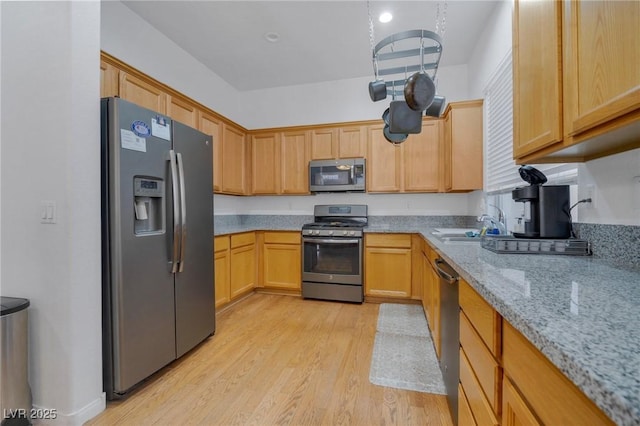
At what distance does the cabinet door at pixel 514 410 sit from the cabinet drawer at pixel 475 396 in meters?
0.09

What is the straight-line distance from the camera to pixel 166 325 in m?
1.97

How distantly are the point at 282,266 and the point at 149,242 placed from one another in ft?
6.94

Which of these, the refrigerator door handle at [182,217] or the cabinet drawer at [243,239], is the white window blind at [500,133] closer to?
the refrigerator door handle at [182,217]

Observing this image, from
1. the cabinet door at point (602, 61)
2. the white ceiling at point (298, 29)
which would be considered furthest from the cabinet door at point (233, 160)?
the cabinet door at point (602, 61)

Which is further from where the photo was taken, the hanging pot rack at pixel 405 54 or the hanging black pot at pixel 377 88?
the hanging black pot at pixel 377 88

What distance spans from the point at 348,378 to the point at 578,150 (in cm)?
181

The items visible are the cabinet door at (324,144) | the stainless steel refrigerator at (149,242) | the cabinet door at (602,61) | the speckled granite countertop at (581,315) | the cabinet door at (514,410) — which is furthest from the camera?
the cabinet door at (324,144)

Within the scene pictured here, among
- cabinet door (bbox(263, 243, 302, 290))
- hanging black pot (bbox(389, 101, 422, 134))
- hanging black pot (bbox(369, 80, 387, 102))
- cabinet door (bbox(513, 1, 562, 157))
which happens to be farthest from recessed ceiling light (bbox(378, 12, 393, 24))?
cabinet door (bbox(263, 243, 302, 290))

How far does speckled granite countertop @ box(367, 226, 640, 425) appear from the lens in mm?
402

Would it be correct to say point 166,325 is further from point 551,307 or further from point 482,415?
point 551,307

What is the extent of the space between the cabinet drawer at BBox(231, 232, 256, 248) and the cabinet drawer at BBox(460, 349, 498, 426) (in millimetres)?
2662

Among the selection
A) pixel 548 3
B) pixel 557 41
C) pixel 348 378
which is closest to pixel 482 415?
pixel 348 378

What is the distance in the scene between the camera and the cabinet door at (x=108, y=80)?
2.14 meters

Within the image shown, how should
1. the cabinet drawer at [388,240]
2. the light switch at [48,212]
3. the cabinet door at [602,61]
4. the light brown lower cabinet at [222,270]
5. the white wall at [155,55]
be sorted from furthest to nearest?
1. the cabinet drawer at [388,240]
2. the light brown lower cabinet at [222,270]
3. the white wall at [155,55]
4. the light switch at [48,212]
5. the cabinet door at [602,61]
